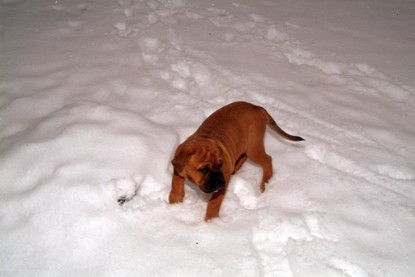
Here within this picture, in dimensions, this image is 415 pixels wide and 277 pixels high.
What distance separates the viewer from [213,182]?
2.63 meters

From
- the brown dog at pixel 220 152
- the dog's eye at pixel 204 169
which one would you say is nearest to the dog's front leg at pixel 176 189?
the brown dog at pixel 220 152

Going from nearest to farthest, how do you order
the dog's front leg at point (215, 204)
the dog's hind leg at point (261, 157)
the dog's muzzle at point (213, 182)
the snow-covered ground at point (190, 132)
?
the dog's muzzle at point (213, 182) < the snow-covered ground at point (190, 132) < the dog's front leg at point (215, 204) < the dog's hind leg at point (261, 157)

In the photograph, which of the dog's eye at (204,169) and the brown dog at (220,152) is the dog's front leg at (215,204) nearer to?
the brown dog at (220,152)

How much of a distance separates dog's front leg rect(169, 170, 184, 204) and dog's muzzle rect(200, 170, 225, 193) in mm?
417

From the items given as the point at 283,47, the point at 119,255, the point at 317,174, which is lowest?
the point at 119,255

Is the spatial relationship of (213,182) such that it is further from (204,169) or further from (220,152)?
(220,152)

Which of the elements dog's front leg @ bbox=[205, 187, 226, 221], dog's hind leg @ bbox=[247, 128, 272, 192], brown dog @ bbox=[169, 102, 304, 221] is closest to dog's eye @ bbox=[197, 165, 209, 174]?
brown dog @ bbox=[169, 102, 304, 221]

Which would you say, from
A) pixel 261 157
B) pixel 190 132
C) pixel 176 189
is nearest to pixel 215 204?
pixel 176 189

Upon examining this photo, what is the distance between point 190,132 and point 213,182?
1254 mm

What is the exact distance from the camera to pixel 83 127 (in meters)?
3.60

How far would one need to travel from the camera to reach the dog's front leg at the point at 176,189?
3025 mm

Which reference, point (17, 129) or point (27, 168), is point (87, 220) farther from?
point (17, 129)

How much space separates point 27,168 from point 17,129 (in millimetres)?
661

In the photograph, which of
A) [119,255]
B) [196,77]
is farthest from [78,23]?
[119,255]
